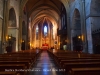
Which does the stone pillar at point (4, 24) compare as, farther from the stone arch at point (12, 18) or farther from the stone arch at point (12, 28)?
the stone arch at point (12, 28)

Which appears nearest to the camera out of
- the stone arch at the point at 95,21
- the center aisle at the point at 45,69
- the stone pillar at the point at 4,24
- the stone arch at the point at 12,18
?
the center aisle at the point at 45,69

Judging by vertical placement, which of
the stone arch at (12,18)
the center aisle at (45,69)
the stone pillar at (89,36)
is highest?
the stone arch at (12,18)

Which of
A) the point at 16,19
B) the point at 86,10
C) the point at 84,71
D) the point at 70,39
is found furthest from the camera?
the point at 70,39

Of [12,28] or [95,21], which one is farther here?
[12,28]

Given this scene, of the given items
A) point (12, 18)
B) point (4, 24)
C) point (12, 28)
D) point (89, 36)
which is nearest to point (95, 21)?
point (89, 36)

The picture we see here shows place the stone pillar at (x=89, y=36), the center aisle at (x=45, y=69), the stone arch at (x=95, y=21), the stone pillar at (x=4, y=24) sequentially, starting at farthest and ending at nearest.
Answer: the stone pillar at (x=4, y=24)
the stone pillar at (x=89, y=36)
the stone arch at (x=95, y=21)
the center aisle at (x=45, y=69)

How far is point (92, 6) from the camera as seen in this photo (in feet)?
47.6

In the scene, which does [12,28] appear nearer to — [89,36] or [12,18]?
Result: [12,18]

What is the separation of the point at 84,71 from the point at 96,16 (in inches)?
493

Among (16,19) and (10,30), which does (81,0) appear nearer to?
(16,19)

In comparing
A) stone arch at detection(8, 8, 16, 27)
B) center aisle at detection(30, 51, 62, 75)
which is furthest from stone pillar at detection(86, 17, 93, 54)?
stone arch at detection(8, 8, 16, 27)

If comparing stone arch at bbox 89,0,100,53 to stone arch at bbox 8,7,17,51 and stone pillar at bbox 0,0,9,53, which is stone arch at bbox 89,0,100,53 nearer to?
stone pillar at bbox 0,0,9,53

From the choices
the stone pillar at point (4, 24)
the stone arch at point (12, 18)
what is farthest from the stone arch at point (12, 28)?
the stone pillar at point (4, 24)

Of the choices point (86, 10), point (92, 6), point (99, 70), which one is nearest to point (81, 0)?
point (86, 10)
